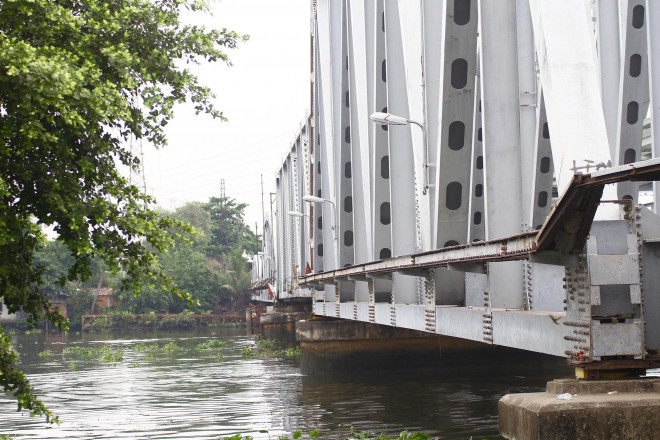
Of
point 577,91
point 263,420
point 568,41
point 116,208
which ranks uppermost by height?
point 568,41

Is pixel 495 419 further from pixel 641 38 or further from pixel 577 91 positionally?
pixel 577 91

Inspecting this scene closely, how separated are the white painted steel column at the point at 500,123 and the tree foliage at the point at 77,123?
3419 millimetres

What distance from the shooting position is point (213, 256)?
152 meters

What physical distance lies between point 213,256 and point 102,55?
A: 14287cm

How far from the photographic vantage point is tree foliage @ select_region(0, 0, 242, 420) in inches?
337

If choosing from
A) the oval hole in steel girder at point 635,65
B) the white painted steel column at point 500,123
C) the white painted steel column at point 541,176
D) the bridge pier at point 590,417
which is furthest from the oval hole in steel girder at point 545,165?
the bridge pier at point 590,417

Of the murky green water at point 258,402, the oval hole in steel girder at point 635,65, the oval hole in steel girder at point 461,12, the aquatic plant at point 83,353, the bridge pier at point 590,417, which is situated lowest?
the murky green water at point 258,402

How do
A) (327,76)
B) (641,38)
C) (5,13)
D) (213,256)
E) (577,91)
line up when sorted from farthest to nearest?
Result: (213,256)
(327,76)
(641,38)
(5,13)
(577,91)

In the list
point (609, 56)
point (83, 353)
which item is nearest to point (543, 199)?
point (609, 56)

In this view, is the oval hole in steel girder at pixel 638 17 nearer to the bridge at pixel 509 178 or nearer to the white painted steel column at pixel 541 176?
the bridge at pixel 509 178

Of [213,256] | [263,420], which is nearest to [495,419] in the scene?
[263,420]

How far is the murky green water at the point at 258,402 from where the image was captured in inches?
702

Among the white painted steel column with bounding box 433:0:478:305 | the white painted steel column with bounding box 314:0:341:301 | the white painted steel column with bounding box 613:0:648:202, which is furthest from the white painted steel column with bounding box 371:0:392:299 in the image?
the white painted steel column with bounding box 314:0:341:301

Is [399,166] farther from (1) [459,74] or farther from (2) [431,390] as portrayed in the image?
(2) [431,390]
